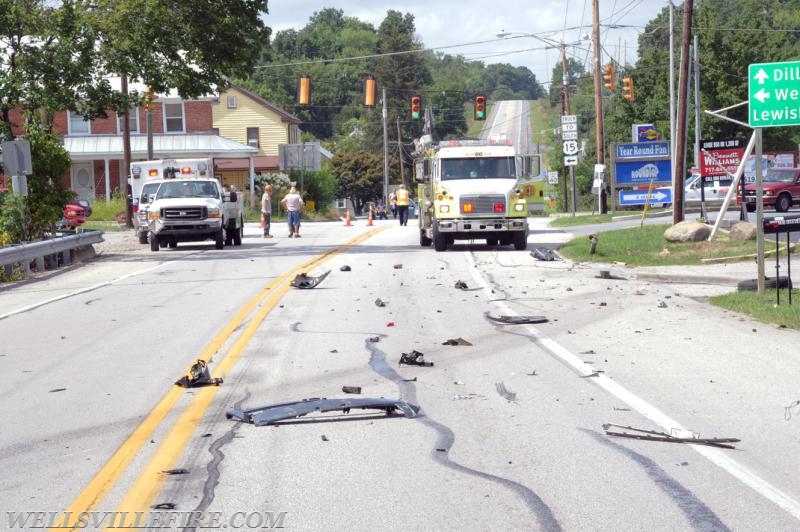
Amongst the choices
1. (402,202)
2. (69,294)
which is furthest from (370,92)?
(69,294)

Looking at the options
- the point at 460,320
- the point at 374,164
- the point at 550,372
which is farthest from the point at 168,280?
the point at 374,164

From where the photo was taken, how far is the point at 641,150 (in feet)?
146

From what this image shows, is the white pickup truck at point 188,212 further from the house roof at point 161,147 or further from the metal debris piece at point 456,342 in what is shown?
the house roof at point 161,147

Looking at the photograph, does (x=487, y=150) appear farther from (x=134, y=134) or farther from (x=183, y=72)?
(x=134, y=134)

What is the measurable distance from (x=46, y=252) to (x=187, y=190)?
24.1 feet

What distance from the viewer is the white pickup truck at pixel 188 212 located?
29953mm

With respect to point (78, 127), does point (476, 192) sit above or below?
below

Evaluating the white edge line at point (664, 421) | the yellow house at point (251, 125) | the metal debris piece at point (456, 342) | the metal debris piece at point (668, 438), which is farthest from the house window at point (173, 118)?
the metal debris piece at point (668, 438)

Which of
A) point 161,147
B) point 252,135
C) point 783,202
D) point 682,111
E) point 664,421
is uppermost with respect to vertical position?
point 252,135

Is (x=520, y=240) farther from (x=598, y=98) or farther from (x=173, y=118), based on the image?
(x=173, y=118)

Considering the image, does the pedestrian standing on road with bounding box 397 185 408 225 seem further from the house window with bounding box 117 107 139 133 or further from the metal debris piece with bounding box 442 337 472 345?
the metal debris piece with bounding box 442 337 472 345

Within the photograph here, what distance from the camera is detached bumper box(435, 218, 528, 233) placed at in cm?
2694

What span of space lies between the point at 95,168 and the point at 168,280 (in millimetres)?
44872

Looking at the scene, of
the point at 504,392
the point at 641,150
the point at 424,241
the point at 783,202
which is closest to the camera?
the point at 504,392
